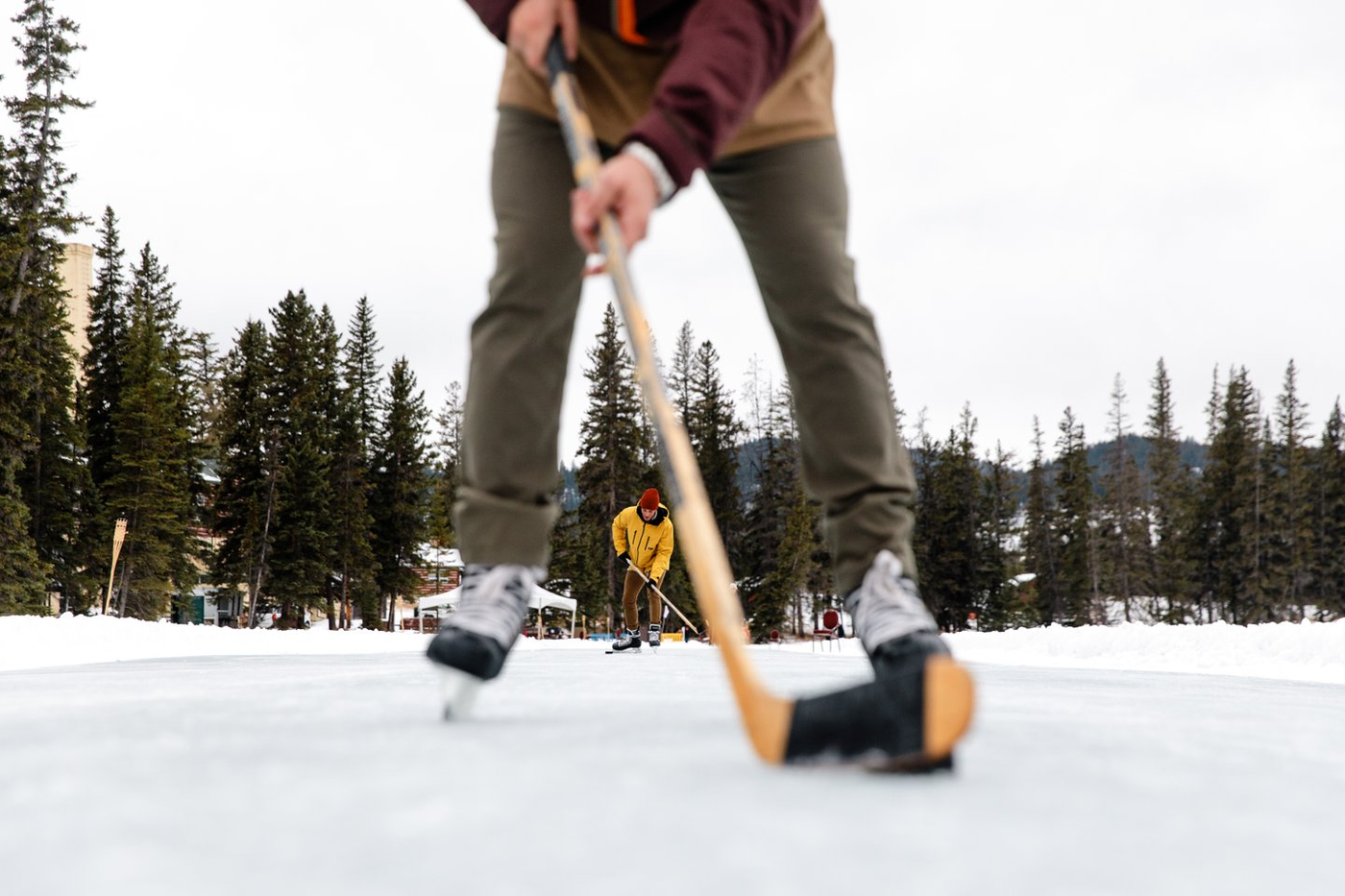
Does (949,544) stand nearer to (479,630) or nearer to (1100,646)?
(1100,646)

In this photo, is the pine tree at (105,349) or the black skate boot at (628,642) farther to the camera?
the pine tree at (105,349)

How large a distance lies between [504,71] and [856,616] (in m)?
1.45

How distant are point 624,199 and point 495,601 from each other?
0.83m

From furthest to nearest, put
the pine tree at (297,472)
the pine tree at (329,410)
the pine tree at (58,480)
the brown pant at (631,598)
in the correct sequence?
the pine tree at (329,410) < the pine tree at (297,472) < the pine tree at (58,480) < the brown pant at (631,598)

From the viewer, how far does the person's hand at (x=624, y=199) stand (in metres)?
1.66

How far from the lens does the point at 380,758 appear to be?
4.92ft

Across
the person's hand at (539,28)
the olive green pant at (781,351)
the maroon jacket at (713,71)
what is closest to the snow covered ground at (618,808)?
the olive green pant at (781,351)

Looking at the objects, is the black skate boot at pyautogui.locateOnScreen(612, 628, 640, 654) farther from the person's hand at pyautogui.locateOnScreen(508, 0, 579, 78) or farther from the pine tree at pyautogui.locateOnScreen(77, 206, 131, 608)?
the pine tree at pyautogui.locateOnScreen(77, 206, 131, 608)

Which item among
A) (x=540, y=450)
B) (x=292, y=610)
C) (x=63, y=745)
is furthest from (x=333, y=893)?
(x=292, y=610)

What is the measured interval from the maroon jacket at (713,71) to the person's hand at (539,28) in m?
0.11

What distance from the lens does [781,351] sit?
214 centimetres

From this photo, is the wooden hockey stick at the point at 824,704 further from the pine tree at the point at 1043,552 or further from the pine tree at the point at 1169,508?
the pine tree at the point at 1043,552

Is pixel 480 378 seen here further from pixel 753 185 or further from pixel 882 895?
pixel 882 895

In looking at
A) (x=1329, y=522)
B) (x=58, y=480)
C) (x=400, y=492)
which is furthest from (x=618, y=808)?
(x=1329, y=522)
